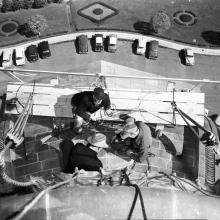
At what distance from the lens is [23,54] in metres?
41.3

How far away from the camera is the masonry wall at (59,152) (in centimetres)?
2181

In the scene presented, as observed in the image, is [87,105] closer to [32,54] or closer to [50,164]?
[50,164]

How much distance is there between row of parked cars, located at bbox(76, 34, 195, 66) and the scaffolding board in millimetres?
18450

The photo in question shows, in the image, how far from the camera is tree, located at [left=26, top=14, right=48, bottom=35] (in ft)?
137

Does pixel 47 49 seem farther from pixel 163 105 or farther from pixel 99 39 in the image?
pixel 163 105

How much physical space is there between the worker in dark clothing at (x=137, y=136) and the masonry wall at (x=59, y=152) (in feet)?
8.00

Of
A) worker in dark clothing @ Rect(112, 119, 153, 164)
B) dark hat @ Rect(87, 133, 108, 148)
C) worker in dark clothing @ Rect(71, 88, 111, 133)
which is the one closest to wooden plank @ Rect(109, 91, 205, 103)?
worker in dark clothing @ Rect(71, 88, 111, 133)

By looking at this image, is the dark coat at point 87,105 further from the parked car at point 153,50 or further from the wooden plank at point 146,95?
the parked car at point 153,50

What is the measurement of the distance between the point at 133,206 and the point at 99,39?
3039cm

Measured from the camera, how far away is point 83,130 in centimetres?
2216

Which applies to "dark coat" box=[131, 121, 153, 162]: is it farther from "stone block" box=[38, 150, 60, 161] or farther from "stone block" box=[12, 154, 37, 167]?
"stone block" box=[12, 154, 37, 167]

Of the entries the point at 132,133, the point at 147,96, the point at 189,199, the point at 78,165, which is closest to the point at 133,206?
the point at 189,199

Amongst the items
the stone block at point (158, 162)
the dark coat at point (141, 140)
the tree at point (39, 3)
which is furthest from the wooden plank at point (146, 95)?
the tree at point (39, 3)

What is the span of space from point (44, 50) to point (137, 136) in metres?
25.1
